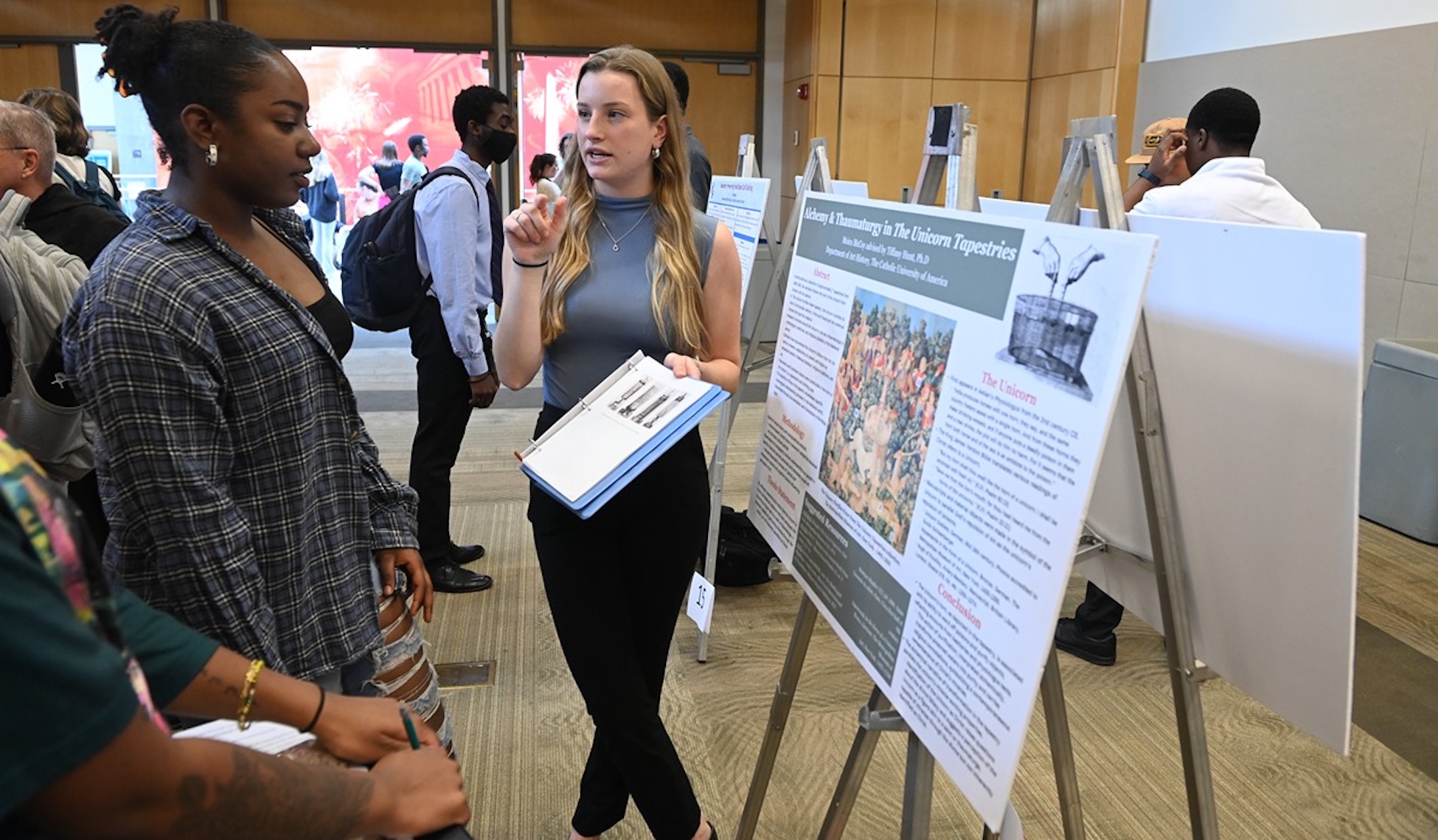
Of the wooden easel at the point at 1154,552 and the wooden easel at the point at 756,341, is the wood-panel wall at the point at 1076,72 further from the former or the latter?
the wooden easel at the point at 1154,552

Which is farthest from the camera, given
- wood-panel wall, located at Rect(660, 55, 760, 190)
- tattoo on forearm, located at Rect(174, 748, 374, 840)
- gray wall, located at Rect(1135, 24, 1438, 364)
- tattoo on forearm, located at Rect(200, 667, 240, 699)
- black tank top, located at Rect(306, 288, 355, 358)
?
wood-panel wall, located at Rect(660, 55, 760, 190)

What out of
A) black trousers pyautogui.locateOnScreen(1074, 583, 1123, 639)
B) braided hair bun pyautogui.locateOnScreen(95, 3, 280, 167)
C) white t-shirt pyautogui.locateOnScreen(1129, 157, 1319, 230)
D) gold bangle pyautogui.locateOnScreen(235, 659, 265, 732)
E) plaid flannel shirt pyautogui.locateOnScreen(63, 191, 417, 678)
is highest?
braided hair bun pyautogui.locateOnScreen(95, 3, 280, 167)

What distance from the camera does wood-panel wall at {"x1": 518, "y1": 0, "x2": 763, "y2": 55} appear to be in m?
8.44

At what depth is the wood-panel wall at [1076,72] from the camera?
6.65 metres

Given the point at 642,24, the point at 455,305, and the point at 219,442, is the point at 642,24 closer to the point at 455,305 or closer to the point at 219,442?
the point at 455,305

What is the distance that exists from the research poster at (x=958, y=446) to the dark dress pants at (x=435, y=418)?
1891 mm

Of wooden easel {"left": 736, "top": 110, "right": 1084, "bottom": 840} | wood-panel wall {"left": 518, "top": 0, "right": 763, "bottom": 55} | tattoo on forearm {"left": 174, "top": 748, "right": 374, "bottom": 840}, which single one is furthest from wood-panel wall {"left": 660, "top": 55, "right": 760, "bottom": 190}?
tattoo on forearm {"left": 174, "top": 748, "right": 374, "bottom": 840}

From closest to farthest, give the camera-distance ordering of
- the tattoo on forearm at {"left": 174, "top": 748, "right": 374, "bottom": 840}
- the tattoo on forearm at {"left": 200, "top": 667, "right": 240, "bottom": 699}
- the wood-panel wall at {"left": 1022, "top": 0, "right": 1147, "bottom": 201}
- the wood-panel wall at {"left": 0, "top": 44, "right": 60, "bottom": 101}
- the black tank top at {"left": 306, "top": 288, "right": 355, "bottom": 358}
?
the tattoo on forearm at {"left": 174, "top": 748, "right": 374, "bottom": 840}
the tattoo on forearm at {"left": 200, "top": 667, "right": 240, "bottom": 699}
the black tank top at {"left": 306, "top": 288, "right": 355, "bottom": 358}
the wood-panel wall at {"left": 1022, "top": 0, "right": 1147, "bottom": 201}
the wood-panel wall at {"left": 0, "top": 44, "right": 60, "bottom": 101}

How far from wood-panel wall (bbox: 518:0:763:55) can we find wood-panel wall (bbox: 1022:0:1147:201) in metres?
2.48

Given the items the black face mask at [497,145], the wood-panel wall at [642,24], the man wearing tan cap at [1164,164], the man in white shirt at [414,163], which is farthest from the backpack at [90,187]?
the wood-panel wall at [642,24]

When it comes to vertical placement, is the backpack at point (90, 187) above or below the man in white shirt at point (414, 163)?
below

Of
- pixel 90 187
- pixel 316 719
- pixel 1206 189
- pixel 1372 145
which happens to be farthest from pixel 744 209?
pixel 1372 145

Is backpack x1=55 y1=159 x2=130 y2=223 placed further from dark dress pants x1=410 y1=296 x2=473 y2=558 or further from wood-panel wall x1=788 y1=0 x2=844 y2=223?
wood-panel wall x1=788 y1=0 x2=844 y2=223

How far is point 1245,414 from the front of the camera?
120 centimetres
